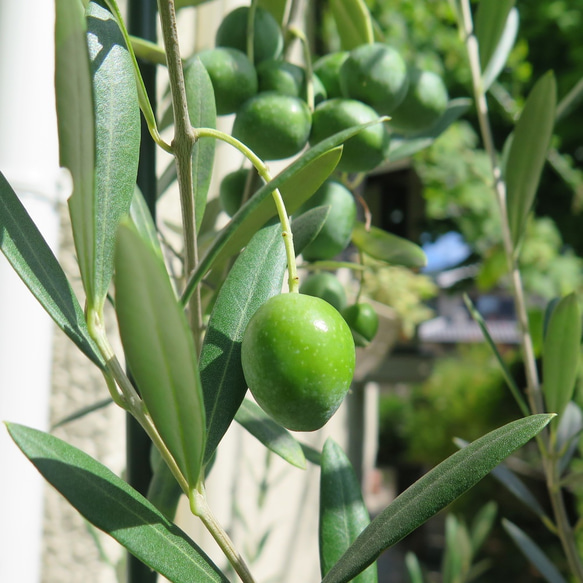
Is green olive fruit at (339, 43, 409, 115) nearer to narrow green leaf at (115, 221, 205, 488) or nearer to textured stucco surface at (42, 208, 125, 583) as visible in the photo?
narrow green leaf at (115, 221, 205, 488)

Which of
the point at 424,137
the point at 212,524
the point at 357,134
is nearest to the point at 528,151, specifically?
the point at 424,137

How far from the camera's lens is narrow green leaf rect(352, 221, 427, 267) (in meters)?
0.49

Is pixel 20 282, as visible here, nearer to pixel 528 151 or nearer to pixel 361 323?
pixel 361 323

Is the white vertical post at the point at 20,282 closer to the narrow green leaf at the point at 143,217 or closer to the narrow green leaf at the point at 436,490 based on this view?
the narrow green leaf at the point at 143,217

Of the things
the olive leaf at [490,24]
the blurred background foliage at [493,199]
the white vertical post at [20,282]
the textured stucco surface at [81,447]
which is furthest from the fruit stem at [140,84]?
the blurred background foliage at [493,199]

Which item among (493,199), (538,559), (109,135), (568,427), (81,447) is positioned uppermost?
(109,135)

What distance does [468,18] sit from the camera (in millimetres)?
688

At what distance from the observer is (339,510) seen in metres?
0.37

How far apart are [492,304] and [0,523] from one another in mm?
6761

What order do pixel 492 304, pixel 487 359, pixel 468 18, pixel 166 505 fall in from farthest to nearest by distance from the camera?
pixel 492 304 → pixel 487 359 → pixel 468 18 → pixel 166 505

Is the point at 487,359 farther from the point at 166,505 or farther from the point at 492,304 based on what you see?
the point at 166,505

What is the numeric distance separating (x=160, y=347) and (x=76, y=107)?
0.09 meters

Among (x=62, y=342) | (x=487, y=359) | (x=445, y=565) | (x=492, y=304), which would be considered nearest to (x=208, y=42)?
(x=62, y=342)

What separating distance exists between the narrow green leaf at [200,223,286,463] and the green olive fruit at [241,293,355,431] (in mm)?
25
